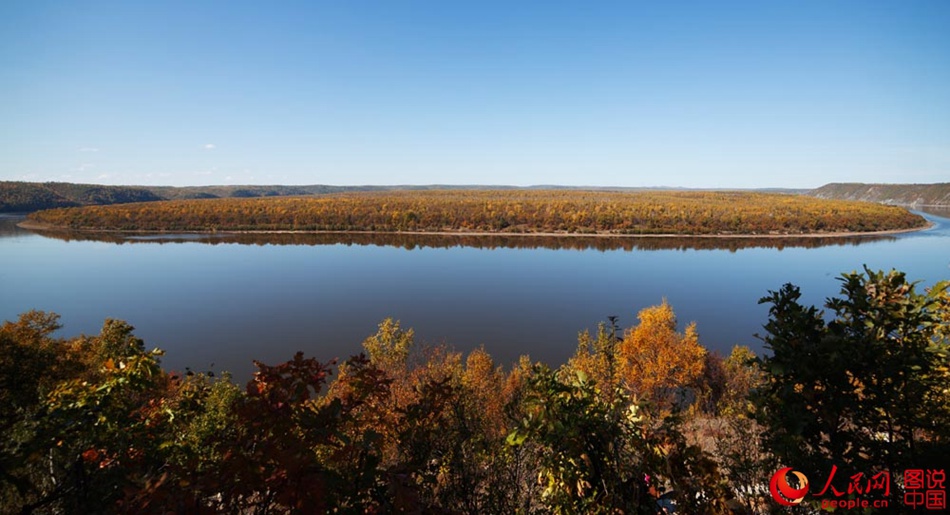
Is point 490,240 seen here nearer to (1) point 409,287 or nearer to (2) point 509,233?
(2) point 509,233

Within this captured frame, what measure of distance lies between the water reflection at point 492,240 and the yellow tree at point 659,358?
50015mm

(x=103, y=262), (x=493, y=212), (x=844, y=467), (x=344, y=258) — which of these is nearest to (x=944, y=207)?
(x=493, y=212)

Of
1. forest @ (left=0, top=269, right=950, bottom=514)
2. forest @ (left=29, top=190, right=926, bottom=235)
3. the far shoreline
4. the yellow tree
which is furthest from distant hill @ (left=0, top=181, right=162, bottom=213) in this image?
forest @ (left=0, top=269, right=950, bottom=514)

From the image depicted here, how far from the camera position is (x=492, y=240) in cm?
8556

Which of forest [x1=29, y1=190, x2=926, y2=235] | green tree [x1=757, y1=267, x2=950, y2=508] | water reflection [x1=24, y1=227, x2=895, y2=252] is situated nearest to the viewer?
green tree [x1=757, y1=267, x2=950, y2=508]

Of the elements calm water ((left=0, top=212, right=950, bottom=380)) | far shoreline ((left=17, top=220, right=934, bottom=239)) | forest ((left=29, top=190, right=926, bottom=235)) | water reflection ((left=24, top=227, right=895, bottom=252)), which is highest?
forest ((left=29, top=190, right=926, bottom=235))

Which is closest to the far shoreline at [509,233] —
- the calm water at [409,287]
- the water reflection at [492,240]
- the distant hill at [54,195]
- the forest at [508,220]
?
the forest at [508,220]

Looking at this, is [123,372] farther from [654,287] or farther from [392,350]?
[654,287]

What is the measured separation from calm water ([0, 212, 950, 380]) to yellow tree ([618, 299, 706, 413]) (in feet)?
15.9

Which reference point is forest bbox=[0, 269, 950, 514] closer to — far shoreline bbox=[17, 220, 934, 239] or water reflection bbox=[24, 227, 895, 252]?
water reflection bbox=[24, 227, 895, 252]

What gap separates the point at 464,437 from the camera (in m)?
3.69

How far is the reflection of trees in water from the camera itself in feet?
249

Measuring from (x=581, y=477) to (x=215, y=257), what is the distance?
7497cm

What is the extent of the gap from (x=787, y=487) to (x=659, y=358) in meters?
21.5
